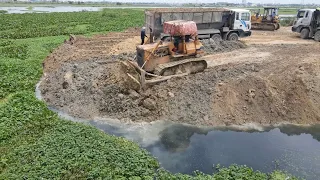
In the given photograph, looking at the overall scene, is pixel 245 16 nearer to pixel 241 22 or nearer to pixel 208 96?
pixel 241 22

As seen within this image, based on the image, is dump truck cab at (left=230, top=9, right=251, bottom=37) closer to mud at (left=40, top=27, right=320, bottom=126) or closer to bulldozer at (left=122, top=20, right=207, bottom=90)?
mud at (left=40, top=27, right=320, bottom=126)

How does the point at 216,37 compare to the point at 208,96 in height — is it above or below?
above

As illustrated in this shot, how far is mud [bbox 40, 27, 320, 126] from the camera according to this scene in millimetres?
13523

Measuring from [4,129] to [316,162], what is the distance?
1201 centimetres

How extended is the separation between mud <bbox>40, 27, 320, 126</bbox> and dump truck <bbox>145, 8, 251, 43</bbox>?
8.02m

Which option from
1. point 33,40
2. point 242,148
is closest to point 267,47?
point 242,148

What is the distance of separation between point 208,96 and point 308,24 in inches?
746

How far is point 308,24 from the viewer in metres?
27.7

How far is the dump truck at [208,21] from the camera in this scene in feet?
78.4

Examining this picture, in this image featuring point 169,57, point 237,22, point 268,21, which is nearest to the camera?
point 169,57

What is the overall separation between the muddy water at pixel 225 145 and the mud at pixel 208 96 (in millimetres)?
528

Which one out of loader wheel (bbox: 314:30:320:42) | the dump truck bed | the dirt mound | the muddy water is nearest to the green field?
the muddy water

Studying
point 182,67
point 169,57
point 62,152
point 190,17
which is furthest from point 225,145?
point 190,17

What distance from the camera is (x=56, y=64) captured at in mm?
20500
